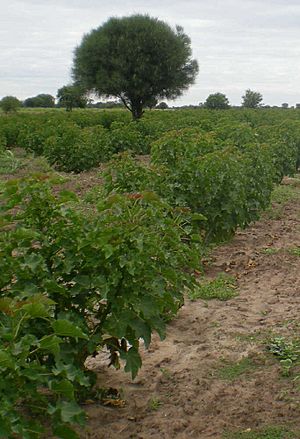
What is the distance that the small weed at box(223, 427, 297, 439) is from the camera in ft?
12.0

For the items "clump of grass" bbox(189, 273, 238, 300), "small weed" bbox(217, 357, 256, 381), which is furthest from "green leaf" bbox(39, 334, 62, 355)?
"clump of grass" bbox(189, 273, 238, 300)

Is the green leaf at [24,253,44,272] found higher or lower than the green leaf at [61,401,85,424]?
higher

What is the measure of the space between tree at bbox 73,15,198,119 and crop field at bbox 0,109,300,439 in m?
35.7

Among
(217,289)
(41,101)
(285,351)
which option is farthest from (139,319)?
(41,101)

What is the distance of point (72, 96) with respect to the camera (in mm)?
48844

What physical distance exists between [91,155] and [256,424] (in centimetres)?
1248

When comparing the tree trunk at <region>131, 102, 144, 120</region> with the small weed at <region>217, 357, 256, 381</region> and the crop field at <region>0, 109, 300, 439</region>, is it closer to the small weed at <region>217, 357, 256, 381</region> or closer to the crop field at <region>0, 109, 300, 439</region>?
the crop field at <region>0, 109, 300, 439</region>

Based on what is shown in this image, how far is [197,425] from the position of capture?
3.81 meters

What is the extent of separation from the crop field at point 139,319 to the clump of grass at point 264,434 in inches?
0.4

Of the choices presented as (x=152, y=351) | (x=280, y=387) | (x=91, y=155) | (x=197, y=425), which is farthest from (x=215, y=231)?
(x=91, y=155)

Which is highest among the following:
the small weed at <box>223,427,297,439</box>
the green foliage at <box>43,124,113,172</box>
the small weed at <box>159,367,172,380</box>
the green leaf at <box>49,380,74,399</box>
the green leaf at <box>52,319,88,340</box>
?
the green leaf at <box>52,319,88,340</box>

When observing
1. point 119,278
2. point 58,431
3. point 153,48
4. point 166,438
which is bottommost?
point 166,438

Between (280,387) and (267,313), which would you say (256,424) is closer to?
(280,387)

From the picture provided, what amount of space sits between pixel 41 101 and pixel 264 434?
6242cm
